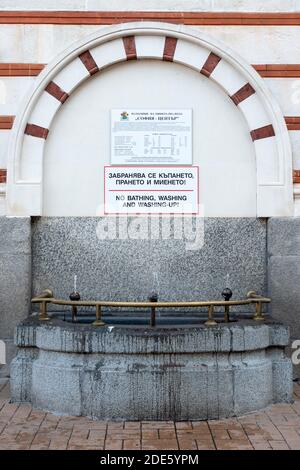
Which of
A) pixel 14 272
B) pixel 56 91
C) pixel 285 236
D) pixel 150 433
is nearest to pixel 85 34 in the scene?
pixel 56 91

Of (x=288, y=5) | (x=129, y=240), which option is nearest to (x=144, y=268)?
(x=129, y=240)

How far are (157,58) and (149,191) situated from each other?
1762 millimetres

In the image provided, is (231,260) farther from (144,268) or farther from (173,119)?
(173,119)

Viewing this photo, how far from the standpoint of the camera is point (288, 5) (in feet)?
25.8

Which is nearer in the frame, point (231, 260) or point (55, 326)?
point (55, 326)

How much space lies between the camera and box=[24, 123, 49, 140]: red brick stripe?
7.78m

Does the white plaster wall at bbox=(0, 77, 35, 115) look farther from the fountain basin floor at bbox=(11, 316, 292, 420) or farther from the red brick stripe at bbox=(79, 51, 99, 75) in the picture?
the fountain basin floor at bbox=(11, 316, 292, 420)

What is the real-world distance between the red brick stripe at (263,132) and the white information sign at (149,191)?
1009 millimetres

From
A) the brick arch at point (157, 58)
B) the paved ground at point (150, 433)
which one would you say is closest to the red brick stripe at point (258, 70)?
the brick arch at point (157, 58)

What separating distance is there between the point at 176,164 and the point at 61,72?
1.92 meters

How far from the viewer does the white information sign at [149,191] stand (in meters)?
7.84

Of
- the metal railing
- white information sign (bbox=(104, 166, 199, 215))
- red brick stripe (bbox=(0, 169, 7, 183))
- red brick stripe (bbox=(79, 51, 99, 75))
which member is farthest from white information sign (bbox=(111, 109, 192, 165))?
the metal railing

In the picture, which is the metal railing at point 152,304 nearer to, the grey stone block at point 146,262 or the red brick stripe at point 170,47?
the grey stone block at point 146,262

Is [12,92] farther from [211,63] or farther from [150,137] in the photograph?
[211,63]
